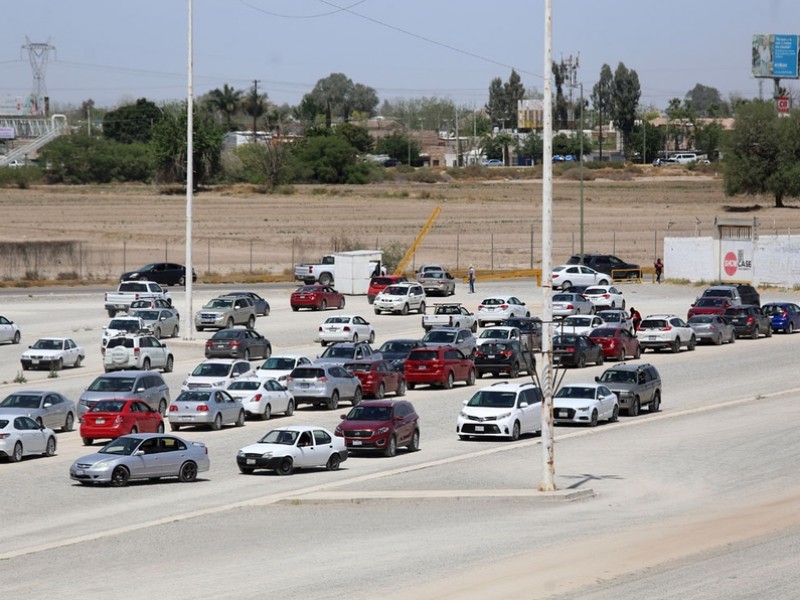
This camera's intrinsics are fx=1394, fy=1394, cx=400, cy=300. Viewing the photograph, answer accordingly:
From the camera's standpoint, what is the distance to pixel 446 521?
86.9ft

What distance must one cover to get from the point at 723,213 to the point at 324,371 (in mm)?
90450

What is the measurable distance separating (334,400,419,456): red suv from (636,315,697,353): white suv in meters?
22.9

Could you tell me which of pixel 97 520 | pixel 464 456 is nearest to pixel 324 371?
pixel 464 456

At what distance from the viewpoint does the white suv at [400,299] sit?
67625mm

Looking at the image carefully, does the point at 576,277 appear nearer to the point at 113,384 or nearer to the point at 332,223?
the point at 113,384

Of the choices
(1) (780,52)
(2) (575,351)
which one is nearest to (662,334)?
(2) (575,351)

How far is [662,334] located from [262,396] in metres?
21.6

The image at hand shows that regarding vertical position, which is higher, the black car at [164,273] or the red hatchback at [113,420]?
the black car at [164,273]

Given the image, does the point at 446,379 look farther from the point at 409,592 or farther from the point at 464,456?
the point at 409,592

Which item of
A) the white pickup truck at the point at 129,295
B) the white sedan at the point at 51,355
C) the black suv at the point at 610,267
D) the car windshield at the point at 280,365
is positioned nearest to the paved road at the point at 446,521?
the car windshield at the point at 280,365

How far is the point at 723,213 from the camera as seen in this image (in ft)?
415

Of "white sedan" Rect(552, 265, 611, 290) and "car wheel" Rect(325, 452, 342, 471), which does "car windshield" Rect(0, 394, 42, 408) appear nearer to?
"car wheel" Rect(325, 452, 342, 471)

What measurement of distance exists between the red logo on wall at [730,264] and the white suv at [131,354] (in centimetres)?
4633

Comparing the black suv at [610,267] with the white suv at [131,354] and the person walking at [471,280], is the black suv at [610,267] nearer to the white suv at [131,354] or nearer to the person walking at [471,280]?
the person walking at [471,280]
